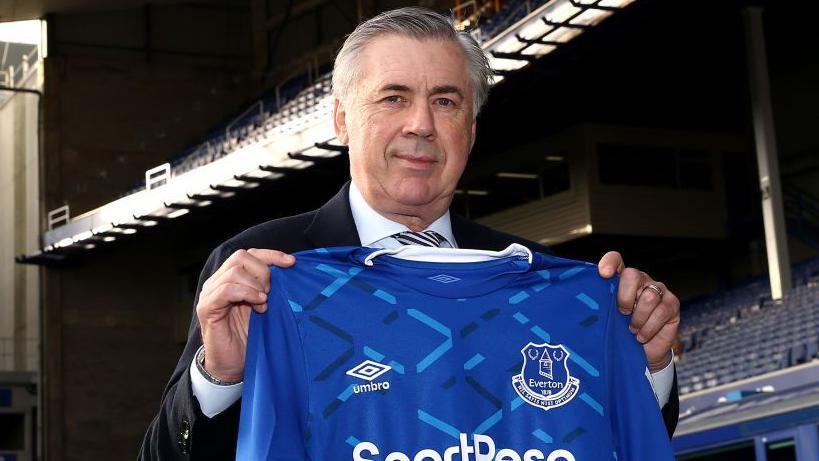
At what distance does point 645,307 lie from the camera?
3.00 meters

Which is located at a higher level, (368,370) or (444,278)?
(444,278)

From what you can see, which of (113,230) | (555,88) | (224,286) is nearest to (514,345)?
(224,286)

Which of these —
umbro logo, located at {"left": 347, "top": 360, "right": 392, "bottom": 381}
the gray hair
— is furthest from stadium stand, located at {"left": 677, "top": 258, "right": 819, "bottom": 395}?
umbro logo, located at {"left": 347, "top": 360, "right": 392, "bottom": 381}

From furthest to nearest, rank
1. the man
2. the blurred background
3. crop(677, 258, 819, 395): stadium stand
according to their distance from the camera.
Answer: the blurred background
crop(677, 258, 819, 395): stadium stand
the man

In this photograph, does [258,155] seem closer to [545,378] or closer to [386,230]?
[386,230]

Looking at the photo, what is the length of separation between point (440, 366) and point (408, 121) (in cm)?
53

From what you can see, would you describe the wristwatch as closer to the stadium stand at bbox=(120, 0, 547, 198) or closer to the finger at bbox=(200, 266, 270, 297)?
the finger at bbox=(200, 266, 270, 297)

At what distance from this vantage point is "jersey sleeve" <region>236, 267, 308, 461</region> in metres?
2.71

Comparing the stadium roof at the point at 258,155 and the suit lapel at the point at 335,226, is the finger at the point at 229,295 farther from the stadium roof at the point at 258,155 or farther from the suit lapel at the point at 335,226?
the stadium roof at the point at 258,155

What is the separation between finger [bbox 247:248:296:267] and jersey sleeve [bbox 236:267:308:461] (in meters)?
0.04

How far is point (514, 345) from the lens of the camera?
9.50 ft

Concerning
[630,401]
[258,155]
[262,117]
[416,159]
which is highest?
[262,117]

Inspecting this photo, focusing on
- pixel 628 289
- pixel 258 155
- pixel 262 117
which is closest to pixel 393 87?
pixel 628 289

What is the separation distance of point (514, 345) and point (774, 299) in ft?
56.7
